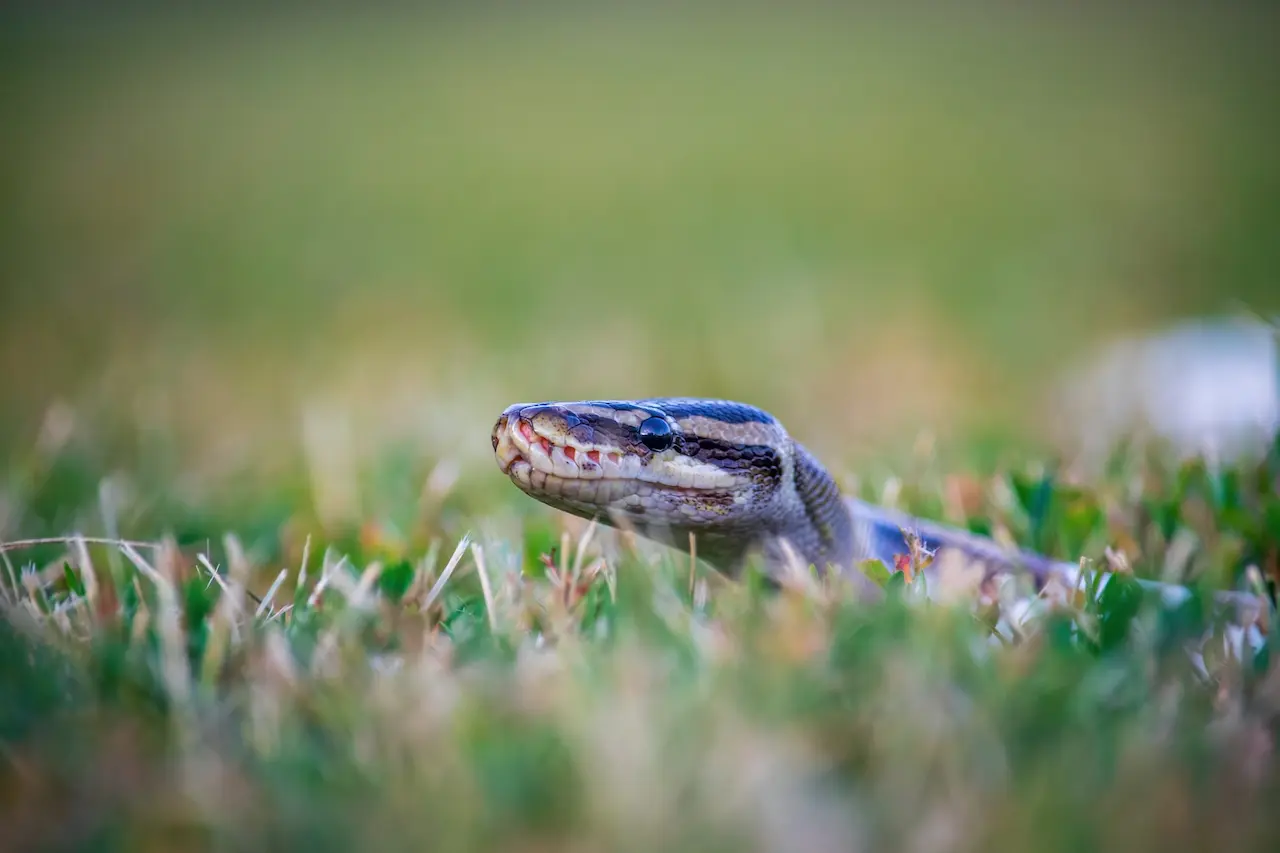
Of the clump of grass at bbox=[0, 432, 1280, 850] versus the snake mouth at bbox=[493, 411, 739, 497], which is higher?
the snake mouth at bbox=[493, 411, 739, 497]

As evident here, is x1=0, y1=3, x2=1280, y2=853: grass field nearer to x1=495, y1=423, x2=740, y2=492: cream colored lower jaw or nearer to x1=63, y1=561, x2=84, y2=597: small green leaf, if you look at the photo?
x1=63, y1=561, x2=84, y2=597: small green leaf

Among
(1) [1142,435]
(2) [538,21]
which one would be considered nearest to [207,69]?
(2) [538,21]

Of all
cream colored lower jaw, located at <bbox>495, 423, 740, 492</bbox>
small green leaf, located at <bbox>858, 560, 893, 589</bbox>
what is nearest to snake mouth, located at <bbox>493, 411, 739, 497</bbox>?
cream colored lower jaw, located at <bbox>495, 423, 740, 492</bbox>

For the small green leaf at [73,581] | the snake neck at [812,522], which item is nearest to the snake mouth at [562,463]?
the snake neck at [812,522]

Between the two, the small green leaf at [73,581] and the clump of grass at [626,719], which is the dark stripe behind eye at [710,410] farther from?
the small green leaf at [73,581]

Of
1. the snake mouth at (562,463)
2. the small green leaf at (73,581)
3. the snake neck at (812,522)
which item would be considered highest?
the snake mouth at (562,463)

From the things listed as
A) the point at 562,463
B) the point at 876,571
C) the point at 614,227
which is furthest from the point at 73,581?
the point at 614,227
